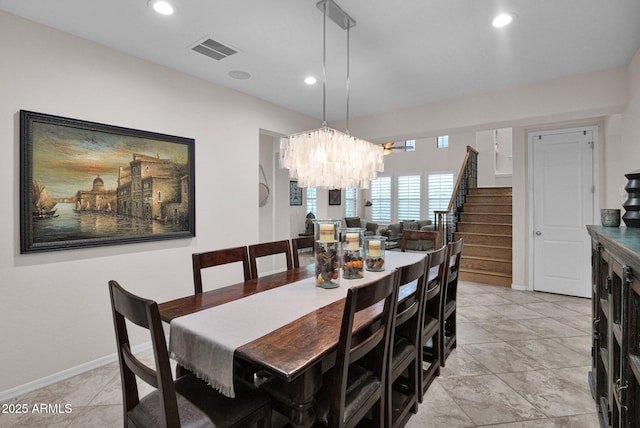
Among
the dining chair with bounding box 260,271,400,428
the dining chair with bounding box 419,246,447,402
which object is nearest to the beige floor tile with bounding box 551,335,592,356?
the dining chair with bounding box 419,246,447,402

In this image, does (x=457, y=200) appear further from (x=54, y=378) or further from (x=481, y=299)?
(x=54, y=378)

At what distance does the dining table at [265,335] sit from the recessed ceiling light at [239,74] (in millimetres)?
2265

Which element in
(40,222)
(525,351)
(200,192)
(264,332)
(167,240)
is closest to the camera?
(264,332)

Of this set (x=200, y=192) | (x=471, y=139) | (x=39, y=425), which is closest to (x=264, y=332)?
(x=39, y=425)

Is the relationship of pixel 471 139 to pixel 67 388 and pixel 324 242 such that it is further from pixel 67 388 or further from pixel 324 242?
pixel 67 388

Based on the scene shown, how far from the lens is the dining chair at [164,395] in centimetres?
107

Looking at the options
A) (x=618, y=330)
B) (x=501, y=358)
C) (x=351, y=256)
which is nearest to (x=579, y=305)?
(x=501, y=358)

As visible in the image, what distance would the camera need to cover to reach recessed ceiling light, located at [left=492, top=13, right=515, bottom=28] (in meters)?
2.21

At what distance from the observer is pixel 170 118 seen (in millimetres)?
3064

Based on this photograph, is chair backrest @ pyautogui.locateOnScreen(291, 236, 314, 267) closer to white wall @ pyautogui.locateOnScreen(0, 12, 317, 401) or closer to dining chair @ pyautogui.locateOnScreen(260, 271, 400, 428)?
white wall @ pyautogui.locateOnScreen(0, 12, 317, 401)

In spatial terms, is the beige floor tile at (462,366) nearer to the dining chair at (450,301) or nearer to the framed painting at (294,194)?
the dining chair at (450,301)

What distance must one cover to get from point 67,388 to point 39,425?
395 mm

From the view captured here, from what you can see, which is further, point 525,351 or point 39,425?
point 525,351

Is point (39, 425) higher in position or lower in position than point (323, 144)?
lower
